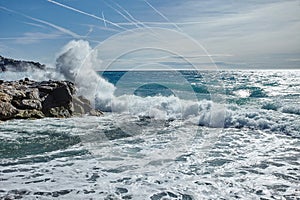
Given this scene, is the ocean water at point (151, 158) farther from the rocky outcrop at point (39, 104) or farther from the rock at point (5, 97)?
the rock at point (5, 97)

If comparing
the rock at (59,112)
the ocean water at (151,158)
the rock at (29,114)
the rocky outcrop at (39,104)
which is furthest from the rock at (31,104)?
the ocean water at (151,158)

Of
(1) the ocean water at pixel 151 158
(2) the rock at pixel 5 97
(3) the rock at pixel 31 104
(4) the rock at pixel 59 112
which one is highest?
(2) the rock at pixel 5 97

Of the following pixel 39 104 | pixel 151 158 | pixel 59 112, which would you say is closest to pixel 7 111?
pixel 39 104

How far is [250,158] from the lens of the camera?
31.2 ft

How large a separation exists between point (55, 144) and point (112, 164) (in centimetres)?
319

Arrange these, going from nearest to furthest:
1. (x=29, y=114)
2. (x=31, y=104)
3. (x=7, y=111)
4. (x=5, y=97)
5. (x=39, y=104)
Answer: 1. (x=7, y=111)
2. (x=5, y=97)
3. (x=29, y=114)
4. (x=31, y=104)
5. (x=39, y=104)

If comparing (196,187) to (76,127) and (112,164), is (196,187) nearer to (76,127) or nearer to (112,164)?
(112,164)

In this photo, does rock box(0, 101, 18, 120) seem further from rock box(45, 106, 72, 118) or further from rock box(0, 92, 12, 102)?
rock box(45, 106, 72, 118)

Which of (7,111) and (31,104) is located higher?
(31,104)

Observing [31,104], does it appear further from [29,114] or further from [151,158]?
[151,158]

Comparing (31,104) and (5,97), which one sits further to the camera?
(31,104)

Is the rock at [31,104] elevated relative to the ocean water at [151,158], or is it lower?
elevated

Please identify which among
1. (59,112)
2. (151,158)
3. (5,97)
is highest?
(5,97)

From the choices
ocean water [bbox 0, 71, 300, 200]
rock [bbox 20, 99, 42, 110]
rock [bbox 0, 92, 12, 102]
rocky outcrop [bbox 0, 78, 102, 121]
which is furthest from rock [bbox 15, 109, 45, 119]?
rock [bbox 0, 92, 12, 102]
